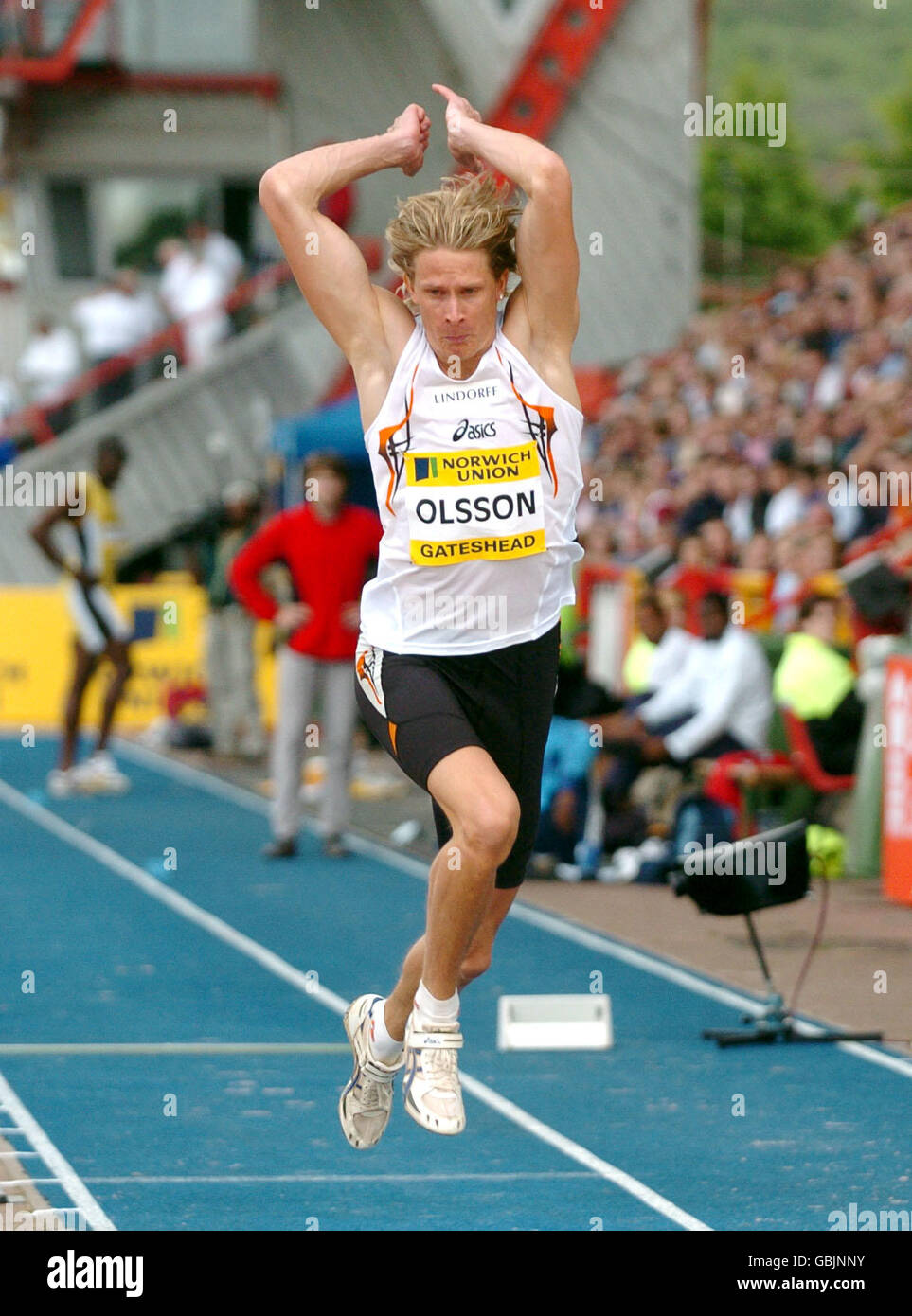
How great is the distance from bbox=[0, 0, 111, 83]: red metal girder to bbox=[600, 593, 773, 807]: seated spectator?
774 inches

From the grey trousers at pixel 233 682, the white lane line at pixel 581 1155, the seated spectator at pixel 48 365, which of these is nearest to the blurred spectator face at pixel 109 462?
the grey trousers at pixel 233 682

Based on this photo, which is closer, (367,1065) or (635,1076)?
(367,1065)

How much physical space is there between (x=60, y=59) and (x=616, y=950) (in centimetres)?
2233

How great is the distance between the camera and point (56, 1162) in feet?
22.4

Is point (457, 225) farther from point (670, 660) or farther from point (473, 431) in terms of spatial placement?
point (670, 660)

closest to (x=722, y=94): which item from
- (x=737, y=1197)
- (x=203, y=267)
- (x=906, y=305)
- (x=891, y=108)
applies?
(x=891, y=108)

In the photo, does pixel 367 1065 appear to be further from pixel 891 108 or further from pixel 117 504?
pixel 891 108

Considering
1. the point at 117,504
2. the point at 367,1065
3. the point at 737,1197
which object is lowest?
the point at 737,1197

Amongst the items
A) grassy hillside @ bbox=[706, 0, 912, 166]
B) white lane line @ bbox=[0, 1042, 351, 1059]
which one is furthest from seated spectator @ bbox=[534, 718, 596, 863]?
grassy hillside @ bbox=[706, 0, 912, 166]

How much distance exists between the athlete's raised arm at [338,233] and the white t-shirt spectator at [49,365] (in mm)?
23360

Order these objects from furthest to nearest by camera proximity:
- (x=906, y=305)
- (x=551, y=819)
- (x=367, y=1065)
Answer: (x=906, y=305), (x=551, y=819), (x=367, y=1065)

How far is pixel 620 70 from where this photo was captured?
86.0ft

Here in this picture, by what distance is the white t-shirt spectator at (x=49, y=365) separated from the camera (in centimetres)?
2850

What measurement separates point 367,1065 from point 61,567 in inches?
407
